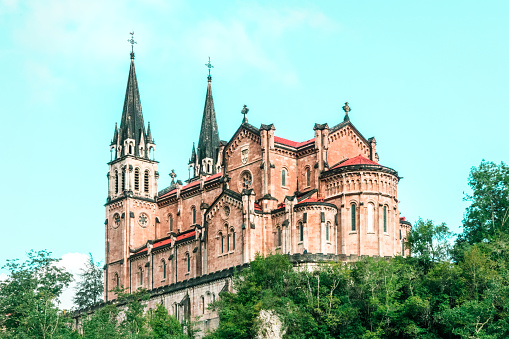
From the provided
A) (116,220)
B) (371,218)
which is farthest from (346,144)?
(116,220)

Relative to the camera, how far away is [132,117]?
4663 inches

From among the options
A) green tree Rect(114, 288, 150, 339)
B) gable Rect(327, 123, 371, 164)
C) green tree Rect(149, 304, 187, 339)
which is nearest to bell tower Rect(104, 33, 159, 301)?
green tree Rect(114, 288, 150, 339)

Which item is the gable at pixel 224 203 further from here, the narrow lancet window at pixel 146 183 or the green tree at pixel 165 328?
the narrow lancet window at pixel 146 183

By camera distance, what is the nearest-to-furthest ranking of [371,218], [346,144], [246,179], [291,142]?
[371,218], [346,144], [246,179], [291,142]

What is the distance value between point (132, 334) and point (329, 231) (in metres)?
19.6

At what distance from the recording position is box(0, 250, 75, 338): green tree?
277 feet

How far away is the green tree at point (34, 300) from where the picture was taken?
3329 inches

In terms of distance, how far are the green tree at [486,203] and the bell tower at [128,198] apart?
3849cm

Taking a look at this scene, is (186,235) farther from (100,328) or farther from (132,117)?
(100,328)

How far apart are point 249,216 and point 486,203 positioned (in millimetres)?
20949

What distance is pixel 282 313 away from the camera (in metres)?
80.1

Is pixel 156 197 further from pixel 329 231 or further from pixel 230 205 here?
pixel 329 231

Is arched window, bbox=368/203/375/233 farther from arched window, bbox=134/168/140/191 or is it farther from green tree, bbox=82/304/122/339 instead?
arched window, bbox=134/168/140/191

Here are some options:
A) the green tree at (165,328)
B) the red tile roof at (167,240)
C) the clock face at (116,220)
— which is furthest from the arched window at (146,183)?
the green tree at (165,328)
